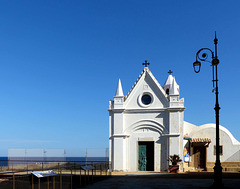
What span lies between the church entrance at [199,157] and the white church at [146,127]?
1.09 meters

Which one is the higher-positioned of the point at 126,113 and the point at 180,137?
the point at 126,113

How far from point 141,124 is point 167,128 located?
2.35 metres

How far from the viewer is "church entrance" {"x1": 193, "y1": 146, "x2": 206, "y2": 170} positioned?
2983 cm

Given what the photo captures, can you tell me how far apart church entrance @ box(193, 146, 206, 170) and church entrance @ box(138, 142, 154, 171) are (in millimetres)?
5292

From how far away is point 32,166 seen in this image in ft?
102

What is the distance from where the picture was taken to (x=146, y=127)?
1079 inches

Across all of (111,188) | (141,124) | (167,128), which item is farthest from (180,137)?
(111,188)

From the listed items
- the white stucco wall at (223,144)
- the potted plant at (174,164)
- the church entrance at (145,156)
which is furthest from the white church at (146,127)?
the white stucco wall at (223,144)

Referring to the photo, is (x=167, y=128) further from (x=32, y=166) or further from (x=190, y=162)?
(x=32, y=166)

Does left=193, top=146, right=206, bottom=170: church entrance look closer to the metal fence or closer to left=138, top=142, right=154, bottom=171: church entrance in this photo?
left=138, top=142, right=154, bottom=171: church entrance

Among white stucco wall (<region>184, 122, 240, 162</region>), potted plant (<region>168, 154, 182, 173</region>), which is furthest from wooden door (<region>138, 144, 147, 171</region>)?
white stucco wall (<region>184, 122, 240, 162</region>)

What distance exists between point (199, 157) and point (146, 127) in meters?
6.87

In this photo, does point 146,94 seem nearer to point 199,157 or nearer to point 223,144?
point 199,157

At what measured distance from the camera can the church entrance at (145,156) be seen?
27.2 m
